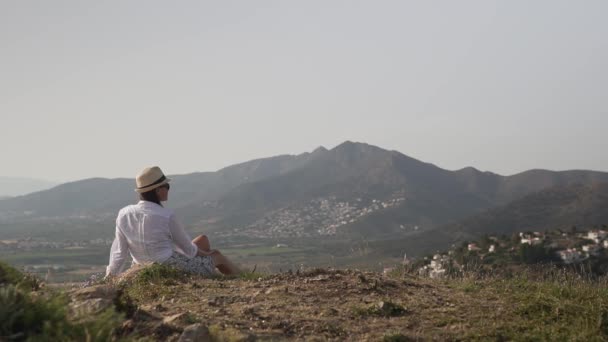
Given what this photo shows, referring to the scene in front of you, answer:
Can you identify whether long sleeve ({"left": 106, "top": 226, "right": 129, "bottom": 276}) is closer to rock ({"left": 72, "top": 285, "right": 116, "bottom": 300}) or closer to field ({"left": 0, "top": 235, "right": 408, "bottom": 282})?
rock ({"left": 72, "top": 285, "right": 116, "bottom": 300})

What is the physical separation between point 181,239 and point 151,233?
0.41 meters

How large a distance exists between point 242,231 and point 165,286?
5081 inches

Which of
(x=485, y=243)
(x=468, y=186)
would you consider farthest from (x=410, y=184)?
(x=485, y=243)

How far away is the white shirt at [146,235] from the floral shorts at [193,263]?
8cm

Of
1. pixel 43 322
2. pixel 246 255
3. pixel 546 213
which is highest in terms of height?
pixel 43 322

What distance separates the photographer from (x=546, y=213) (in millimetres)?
78000

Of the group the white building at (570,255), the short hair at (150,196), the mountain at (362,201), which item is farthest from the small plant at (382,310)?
the mountain at (362,201)

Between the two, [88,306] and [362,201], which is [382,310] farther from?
[362,201]

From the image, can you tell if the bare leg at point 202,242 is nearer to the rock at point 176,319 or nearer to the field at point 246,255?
the rock at point 176,319

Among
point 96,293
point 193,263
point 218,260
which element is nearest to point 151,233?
point 193,263

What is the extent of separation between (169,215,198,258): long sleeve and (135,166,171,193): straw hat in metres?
0.51

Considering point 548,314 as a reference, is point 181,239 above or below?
above

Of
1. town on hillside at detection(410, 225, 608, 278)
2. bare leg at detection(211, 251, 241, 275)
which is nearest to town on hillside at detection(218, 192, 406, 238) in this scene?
town on hillside at detection(410, 225, 608, 278)

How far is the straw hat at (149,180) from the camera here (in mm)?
7781
